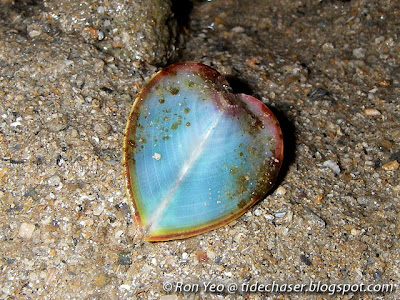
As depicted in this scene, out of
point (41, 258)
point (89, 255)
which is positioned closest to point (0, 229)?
point (41, 258)

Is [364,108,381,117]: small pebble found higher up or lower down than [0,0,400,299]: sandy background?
higher up

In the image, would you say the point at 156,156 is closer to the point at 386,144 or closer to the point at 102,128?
the point at 102,128

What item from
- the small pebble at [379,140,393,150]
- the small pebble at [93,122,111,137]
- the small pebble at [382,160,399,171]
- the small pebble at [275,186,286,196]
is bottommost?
the small pebble at [93,122,111,137]

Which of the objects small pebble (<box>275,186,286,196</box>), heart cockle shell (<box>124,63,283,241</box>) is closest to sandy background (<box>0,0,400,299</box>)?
small pebble (<box>275,186,286,196</box>)

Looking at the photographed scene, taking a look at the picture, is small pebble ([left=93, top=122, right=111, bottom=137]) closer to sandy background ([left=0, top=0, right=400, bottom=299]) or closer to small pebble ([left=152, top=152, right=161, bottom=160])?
sandy background ([left=0, top=0, right=400, bottom=299])

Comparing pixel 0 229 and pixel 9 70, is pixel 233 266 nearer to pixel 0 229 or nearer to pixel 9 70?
pixel 0 229

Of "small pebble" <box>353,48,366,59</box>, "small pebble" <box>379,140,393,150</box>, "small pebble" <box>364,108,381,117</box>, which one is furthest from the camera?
"small pebble" <box>353,48,366,59</box>
